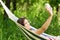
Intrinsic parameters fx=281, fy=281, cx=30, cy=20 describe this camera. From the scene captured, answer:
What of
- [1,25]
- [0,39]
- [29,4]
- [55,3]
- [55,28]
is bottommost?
[0,39]

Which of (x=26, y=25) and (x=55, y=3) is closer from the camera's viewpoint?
(x=26, y=25)

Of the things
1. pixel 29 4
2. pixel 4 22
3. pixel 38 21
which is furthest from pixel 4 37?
pixel 29 4

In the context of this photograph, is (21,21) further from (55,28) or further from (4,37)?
(55,28)

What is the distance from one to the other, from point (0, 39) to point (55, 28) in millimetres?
Answer: 1074

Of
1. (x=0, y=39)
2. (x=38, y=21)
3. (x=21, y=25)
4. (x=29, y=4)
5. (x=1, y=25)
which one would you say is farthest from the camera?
(x=29, y=4)

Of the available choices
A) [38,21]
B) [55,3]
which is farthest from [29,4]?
[38,21]

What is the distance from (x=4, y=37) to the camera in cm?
461

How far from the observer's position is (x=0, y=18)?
5.09 metres

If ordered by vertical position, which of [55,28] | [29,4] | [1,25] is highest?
[29,4]

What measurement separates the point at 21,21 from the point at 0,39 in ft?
2.02

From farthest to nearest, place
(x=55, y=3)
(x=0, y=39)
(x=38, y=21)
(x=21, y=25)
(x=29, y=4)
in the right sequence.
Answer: (x=55, y=3) → (x=29, y=4) → (x=38, y=21) → (x=0, y=39) → (x=21, y=25)

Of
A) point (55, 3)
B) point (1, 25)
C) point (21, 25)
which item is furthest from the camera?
point (55, 3)

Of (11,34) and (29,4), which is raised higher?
(29,4)

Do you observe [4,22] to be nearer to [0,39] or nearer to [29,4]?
[0,39]
